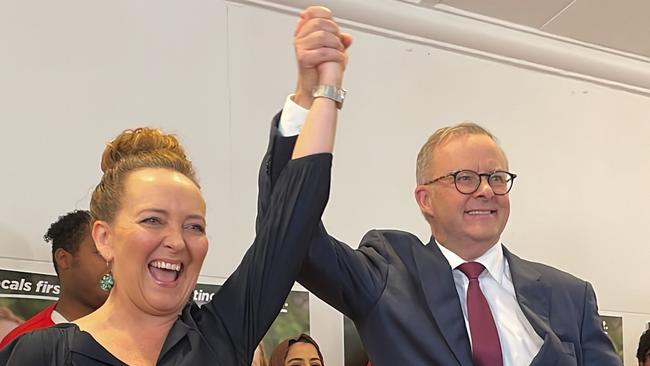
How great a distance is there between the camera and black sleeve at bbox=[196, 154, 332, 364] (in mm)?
1347

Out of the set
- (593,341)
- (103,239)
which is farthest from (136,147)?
(593,341)

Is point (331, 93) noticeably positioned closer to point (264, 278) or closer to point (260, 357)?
point (264, 278)

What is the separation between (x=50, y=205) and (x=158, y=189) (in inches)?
Result: 64.3

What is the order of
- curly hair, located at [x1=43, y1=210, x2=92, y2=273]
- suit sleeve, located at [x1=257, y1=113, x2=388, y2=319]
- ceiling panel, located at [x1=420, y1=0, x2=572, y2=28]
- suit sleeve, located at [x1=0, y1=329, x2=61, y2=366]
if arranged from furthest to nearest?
ceiling panel, located at [x1=420, y1=0, x2=572, y2=28] < curly hair, located at [x1=43, y1=210, x2=92, y2=273] < suit sleeve, located at [x1=257, y1=113, x2=388, y2=319] < suit sleeve, located at [x1=0, y1=329, x2=61, y2=366]

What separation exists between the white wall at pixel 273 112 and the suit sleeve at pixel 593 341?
148 centimetres

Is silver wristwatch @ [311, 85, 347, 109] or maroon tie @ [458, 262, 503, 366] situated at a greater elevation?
silver wristwatch @ [311, 85, 347, 109]

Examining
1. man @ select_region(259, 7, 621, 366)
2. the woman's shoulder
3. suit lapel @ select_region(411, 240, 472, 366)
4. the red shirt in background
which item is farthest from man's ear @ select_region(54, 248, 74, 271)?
the woman's shoulder

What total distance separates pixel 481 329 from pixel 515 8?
2.41m

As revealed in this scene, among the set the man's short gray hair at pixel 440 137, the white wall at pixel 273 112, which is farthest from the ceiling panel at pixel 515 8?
the man's short gray hair at pixel 440 137

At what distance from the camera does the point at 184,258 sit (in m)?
1.34

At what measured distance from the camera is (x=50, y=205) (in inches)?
112

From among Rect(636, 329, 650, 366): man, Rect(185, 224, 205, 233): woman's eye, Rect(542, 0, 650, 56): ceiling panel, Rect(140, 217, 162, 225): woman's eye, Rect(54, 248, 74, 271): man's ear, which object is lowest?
Rect(636, 329, 650, 366): man

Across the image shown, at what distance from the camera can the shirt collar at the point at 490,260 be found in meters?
1.96

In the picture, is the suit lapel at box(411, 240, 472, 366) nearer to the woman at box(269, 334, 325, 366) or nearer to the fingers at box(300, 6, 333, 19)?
the fingers at box(300, 6, 333, 19)
